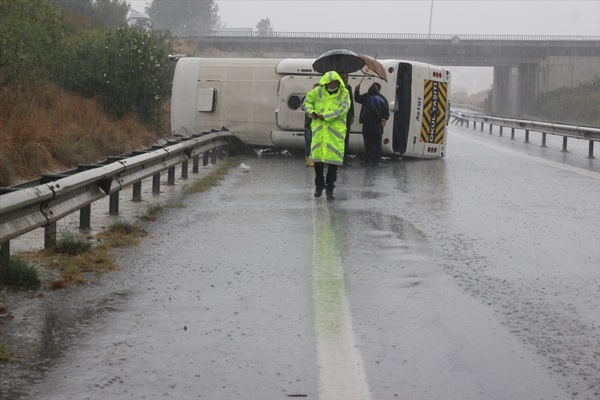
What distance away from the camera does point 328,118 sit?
14773mm

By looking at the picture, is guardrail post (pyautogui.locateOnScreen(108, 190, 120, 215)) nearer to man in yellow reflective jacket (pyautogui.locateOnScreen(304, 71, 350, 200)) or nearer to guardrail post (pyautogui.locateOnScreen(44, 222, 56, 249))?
guardrail post (pyautogui.locateOnScreen(44, 222, 56, 249))

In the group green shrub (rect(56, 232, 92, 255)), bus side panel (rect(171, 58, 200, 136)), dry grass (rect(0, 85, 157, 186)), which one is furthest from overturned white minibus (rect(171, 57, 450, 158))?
green shrub (rect(56, 232, 92, 255))

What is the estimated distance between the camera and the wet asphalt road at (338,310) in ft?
18.3

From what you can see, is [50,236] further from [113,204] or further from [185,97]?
[185,97]

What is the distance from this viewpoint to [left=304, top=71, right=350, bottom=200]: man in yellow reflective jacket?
48.5ft

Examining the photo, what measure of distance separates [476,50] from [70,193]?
269 feet

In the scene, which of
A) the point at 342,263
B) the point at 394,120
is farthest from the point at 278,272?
the point at 394,120

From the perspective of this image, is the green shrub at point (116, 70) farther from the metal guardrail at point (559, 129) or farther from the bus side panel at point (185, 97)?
the metal guardrail at point (559, 129)

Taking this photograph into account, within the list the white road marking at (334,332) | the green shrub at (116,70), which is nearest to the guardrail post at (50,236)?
the white road marking at (334,332)

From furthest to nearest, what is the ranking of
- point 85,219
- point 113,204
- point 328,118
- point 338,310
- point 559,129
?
point 559,129 < point 328,118 < point 113,204 < point 85,219 < point 338,310

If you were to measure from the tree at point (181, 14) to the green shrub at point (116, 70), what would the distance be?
414ft

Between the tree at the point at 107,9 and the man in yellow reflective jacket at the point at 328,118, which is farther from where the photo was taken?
the tree at the point at 107,9

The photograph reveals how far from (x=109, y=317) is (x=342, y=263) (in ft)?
9.24

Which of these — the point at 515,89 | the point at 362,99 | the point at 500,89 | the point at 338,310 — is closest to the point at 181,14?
the point at 500,89
